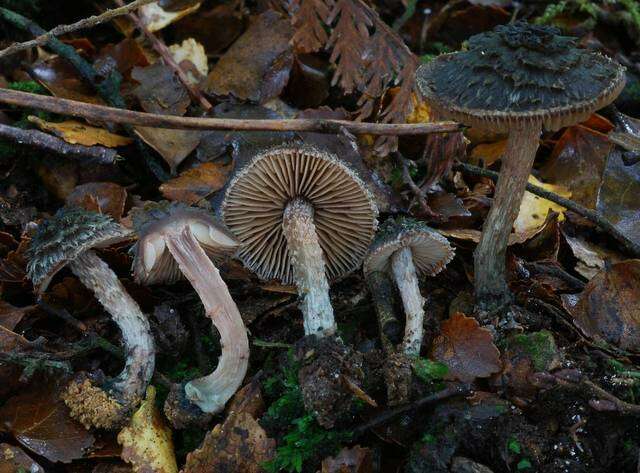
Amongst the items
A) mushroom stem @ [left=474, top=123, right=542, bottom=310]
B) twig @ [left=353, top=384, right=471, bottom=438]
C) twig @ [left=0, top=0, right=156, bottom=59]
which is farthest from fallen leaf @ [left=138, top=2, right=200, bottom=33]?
twig @ [left=353, top=384, right=471, bottom=438]

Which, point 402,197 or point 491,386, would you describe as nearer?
point 491,386

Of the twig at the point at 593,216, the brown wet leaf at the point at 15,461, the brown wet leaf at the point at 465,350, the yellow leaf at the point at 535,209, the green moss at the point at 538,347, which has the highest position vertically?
the twig at the point at 593,216

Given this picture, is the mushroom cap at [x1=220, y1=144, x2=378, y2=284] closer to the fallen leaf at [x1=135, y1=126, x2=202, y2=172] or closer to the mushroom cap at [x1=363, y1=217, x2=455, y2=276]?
the mushroom cap at [x1=363, y1=217, x2=455, y2=276]

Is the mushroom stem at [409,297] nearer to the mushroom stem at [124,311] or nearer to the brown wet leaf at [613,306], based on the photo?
the brown wet leaf at [613,306]

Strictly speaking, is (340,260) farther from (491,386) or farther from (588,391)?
(588,391)

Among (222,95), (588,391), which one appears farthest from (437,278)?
(222,95)

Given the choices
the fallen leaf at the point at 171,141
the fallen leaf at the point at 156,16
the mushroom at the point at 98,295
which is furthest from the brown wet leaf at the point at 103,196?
the fallen leaf at the point at 156,16
